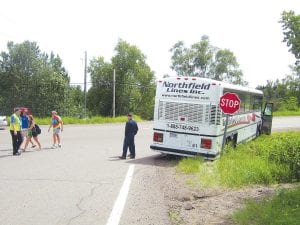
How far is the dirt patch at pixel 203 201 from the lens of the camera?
7.50 m

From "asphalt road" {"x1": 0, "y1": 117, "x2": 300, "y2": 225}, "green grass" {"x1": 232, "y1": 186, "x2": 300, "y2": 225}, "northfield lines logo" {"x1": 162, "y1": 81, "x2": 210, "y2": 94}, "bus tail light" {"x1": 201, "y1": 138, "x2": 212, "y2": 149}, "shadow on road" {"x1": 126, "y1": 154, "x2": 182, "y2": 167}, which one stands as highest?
"northfield lines logo" {"x1": 162, "y1": 81, "x2": 210, "y2": 94}

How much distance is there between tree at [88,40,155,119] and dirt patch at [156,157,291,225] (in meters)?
57.8

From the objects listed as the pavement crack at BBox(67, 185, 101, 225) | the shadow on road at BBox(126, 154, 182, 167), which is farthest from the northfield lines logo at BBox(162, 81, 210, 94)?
the pavement crack at BBox(67, 185, 101, 225)

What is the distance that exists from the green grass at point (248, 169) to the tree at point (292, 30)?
122 inches

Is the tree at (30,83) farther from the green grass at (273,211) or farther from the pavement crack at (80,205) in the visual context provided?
the green grass at (273,211)

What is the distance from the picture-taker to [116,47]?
70562mm

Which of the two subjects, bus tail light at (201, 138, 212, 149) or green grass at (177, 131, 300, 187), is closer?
green grass at (177, 131, 300, 187)

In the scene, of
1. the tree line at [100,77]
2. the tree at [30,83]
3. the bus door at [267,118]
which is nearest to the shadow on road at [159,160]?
the bus door at [267,118]

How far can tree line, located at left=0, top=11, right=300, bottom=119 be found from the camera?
57.7 m

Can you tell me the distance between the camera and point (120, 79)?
229 ft

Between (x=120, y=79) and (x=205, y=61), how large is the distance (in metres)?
19.4

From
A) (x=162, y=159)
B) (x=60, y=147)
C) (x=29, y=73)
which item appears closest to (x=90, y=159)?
(x=162, y=159)

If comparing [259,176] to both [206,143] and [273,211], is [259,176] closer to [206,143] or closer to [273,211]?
[273,211]

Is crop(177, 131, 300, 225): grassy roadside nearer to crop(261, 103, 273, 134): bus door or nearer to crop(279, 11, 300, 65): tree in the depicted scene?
crop(279, 11, 300, 65): tree
